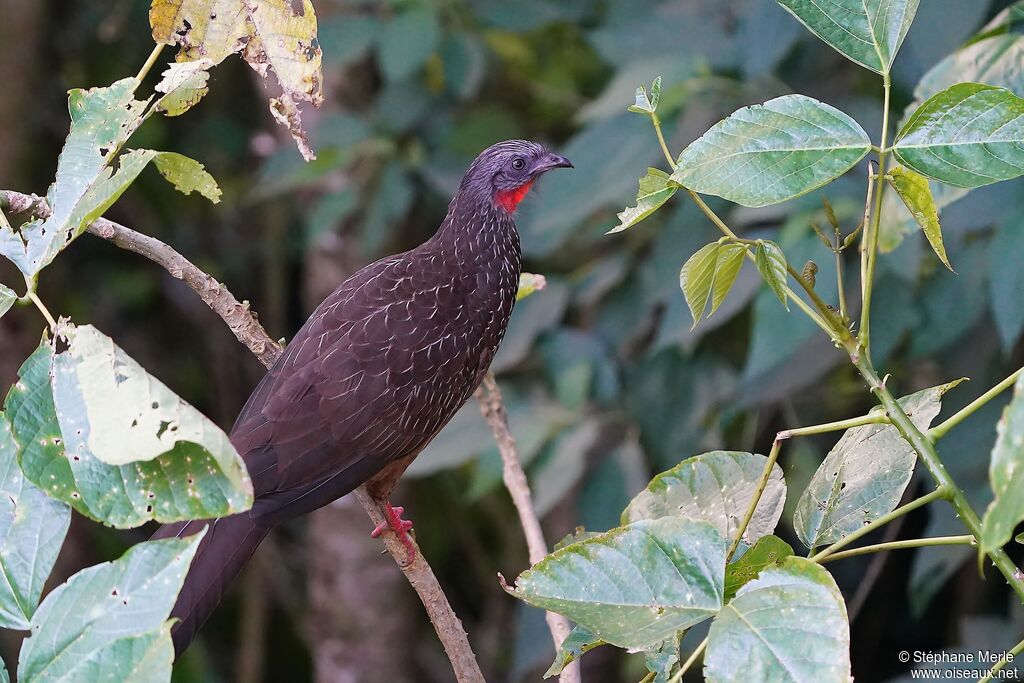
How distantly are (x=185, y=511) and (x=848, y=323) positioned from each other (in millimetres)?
741

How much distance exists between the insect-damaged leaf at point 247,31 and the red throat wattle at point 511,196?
123cm

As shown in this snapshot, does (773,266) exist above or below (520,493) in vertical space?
above

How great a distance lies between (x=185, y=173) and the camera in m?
1.49

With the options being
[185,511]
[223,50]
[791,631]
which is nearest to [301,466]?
[223,50]

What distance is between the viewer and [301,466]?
2.16m

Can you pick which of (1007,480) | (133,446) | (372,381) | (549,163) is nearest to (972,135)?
(1007,480)

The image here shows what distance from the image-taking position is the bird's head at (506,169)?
2725 mm

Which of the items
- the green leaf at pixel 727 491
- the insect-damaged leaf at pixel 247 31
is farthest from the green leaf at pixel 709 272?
the insect-damaged leaf at pixel 247 31

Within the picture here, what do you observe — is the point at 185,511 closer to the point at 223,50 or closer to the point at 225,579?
the point at 223,50

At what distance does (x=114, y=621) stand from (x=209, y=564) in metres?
0.94

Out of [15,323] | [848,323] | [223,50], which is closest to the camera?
[848,323]

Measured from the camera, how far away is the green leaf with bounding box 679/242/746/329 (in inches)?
52.1

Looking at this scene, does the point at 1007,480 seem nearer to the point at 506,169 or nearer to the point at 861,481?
the point at 861,481

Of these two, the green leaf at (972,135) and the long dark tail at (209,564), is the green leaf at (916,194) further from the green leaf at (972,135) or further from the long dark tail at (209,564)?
the long dark tail at (209,564)
